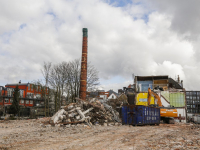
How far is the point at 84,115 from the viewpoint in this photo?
16.0 metres

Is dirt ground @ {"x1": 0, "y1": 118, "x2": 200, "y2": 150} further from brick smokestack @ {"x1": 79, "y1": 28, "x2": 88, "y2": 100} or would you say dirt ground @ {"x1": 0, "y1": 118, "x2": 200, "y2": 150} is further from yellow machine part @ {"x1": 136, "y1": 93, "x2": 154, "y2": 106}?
yellow machine part @ {"x1": 136, "y1": 93, "x2": 154, "y2": 106}

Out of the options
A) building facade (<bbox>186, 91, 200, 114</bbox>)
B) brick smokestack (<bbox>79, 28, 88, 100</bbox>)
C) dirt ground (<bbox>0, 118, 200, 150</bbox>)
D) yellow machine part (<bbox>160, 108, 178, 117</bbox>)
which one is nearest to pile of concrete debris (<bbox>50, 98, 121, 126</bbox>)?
dirt ground (<bbox>0, 118, 200, 150</bbox>)

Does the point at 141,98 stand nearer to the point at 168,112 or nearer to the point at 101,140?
the point at 168,112

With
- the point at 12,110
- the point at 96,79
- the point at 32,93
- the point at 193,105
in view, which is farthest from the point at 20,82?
the point at 193,105

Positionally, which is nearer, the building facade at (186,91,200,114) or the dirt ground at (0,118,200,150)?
the dirt ground at (0,118,200,150)

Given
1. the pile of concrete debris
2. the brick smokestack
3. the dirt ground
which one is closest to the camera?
the dirt ground

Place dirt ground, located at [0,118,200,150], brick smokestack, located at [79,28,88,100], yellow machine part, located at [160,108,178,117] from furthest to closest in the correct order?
brick smokestack, located at [79,28,88,100]
yellow machine part, located at [160,108,178,117]
dirt ground, located at [0,118,200,150]

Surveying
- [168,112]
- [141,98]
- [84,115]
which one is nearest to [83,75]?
[141,98]

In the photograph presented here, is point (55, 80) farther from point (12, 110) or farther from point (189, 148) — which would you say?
point (189, 148)

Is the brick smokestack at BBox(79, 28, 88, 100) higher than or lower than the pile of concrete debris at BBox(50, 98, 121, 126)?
higher

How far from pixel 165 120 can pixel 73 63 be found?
18.7 meters

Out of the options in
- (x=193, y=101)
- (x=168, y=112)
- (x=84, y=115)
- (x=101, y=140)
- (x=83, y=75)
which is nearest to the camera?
(x=101, y=140)

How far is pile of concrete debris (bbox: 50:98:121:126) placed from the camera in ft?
50.1


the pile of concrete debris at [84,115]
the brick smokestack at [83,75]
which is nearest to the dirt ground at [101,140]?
the pile of concrete debris at [84,115]
